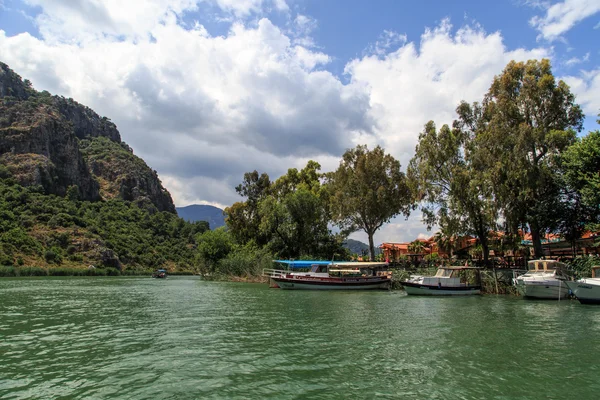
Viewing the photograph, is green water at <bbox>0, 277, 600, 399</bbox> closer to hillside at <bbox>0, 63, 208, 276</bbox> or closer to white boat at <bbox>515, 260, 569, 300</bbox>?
white boat at <bbox>515, 260, 569, 300</bbox>

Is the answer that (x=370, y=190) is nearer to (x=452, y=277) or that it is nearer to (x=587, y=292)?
(x=452, y=277)

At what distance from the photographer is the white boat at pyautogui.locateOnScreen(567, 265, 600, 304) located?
2633 centimetres

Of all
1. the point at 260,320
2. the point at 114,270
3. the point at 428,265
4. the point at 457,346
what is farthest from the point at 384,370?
the point at 114,270

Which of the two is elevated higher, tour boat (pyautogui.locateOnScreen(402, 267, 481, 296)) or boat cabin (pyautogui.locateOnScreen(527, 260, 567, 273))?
boat cabin (pyautogui.locateOnScreen(527, 260, 567, 273))

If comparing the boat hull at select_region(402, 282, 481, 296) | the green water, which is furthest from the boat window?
the green water

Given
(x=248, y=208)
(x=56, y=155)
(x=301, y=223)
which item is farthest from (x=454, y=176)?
(x=56, y=155)

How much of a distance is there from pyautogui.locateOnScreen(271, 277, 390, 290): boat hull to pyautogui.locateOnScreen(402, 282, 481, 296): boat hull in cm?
781


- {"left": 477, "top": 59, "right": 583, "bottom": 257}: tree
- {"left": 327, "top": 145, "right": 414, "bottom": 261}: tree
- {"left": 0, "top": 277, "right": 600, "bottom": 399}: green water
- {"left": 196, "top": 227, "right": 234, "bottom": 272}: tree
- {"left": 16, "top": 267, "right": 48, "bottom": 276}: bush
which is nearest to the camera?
{"left": 0, "top": 277, "right": 600, "bottom": 399}: green water

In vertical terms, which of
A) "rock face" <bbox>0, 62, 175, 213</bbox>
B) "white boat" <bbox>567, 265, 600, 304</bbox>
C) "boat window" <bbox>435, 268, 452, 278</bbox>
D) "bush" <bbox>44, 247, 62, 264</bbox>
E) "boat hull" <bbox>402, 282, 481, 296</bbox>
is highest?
"rock face" <bbox>0, 62, 175, 213</bbox>

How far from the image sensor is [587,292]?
26.6 metres

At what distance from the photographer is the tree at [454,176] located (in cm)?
3716

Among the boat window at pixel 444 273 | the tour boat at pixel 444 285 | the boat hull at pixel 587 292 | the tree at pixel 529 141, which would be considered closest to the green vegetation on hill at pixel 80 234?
the tour boat at pixel 444 285

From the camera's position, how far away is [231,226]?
231ft

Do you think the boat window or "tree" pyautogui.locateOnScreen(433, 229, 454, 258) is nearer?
the boat window
